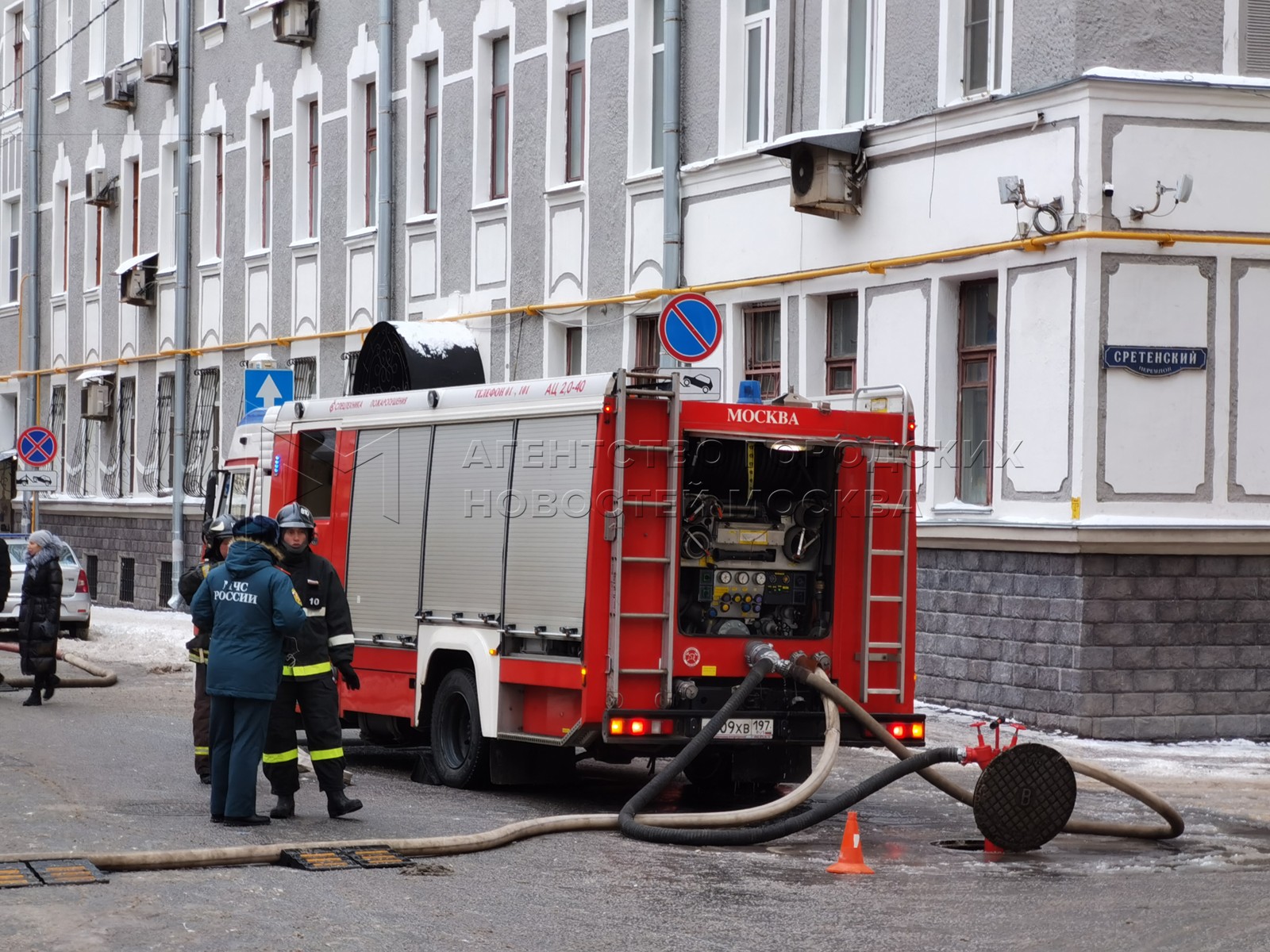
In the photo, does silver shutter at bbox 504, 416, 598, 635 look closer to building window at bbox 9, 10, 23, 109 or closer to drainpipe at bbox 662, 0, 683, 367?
drainpipe at bbox 662, 0, 683, 367

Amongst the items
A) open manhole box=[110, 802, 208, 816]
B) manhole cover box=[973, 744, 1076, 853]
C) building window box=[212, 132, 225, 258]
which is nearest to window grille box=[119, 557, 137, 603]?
building window box=[212, 132, 225, 258]

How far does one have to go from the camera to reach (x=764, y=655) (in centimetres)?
1159

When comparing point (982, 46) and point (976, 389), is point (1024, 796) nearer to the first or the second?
point (976, 389)

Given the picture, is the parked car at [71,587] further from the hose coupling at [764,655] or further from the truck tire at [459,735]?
the hose coupling at [764,655]

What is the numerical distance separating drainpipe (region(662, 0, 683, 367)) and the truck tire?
8411 millimetres

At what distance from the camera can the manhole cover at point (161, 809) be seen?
10914mm

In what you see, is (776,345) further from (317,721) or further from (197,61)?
(197,61)

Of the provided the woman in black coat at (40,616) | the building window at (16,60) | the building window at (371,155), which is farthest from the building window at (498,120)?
the building window at (16,60)

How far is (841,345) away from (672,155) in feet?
9.91

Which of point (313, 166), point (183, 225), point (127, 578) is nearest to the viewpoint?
point (313, 166)

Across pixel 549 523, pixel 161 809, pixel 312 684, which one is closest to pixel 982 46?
pixel 549 523

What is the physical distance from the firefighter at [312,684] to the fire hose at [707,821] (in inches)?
37.4

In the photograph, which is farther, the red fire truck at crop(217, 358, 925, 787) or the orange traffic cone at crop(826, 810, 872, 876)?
the red fire truck at crop(217, 358, 925, 787)

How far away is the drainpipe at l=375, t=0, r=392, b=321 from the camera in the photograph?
26.4 metres
